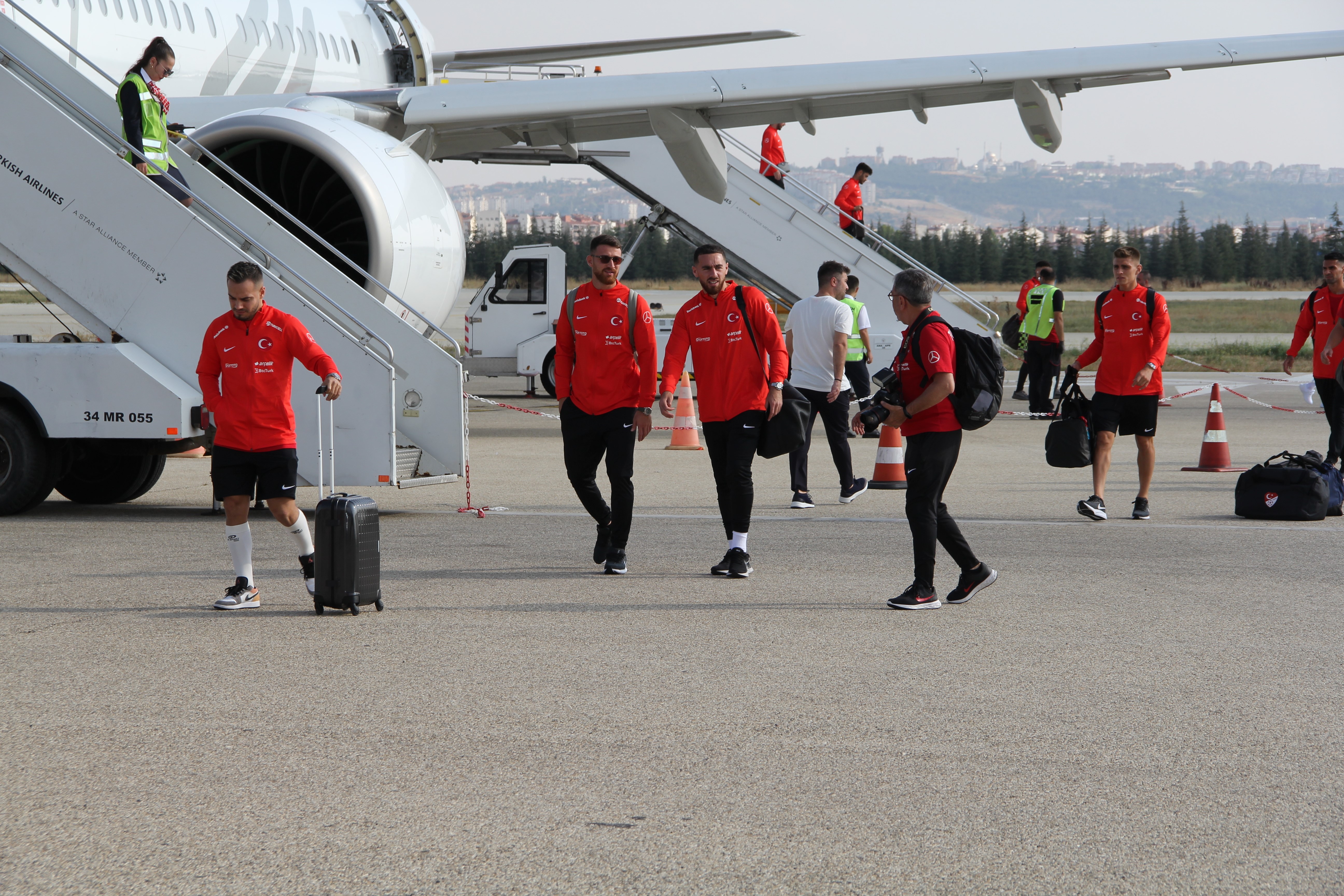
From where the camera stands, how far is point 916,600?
6.79 metres

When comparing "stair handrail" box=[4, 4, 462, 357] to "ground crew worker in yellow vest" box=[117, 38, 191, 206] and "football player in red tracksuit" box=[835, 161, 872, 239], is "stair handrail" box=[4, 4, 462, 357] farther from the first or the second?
"football player in red tracksuit" box=[835, 161, 872, 239]

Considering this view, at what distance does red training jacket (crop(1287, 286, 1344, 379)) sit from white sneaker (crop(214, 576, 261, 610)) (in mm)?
8595

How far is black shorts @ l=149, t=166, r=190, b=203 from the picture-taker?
955 cm

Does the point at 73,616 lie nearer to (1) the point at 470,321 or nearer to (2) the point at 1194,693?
(2) the point at 1194,693

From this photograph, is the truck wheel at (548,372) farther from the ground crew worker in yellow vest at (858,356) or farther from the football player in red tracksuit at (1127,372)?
the football player in red tracksuit at (1127,372)

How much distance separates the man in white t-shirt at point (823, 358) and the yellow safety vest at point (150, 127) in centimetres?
465

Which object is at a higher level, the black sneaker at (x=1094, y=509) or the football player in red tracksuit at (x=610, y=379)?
the football player in red tracksuit at (x=610, y=379)

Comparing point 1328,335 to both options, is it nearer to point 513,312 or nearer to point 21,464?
point 21,464

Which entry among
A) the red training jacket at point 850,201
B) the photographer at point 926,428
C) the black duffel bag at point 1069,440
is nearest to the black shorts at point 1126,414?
the black duffel bag at point 1069,440

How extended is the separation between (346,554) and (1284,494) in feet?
22.0

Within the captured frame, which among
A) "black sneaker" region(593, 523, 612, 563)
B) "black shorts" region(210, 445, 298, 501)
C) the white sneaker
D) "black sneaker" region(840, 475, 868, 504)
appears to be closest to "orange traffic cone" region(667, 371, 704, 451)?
"black sneaker" region(840, 475, 868, 504)

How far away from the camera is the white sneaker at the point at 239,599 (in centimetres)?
673

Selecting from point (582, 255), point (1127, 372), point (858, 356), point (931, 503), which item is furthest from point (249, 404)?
point (582, 255)

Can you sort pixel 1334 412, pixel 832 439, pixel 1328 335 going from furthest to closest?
1. pixel 1328 335
2. pixel 1334 412
3. pixel 832 439
